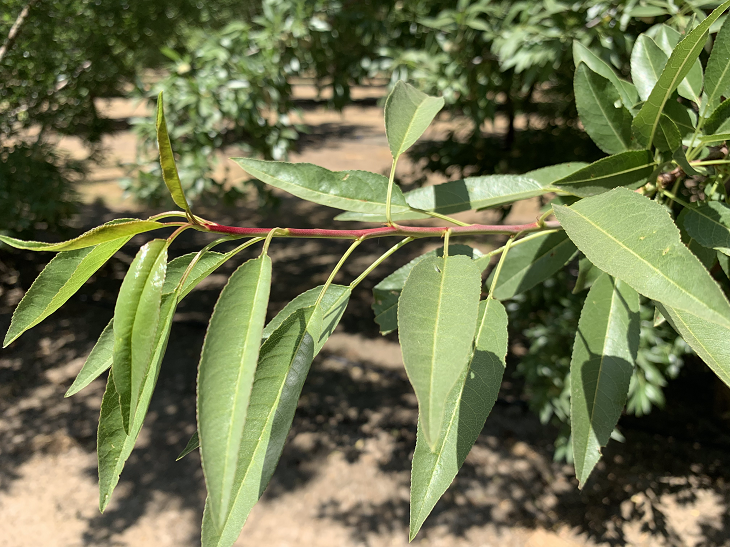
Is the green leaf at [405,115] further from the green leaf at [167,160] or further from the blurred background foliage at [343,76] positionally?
the blurred background foliage at [343,76]

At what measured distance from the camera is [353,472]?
11.3 ft

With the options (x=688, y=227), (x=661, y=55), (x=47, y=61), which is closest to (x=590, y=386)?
(x=688, y=227)

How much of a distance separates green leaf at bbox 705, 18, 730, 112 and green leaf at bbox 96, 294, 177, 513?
0.82 metres

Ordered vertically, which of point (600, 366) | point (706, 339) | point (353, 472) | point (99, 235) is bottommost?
point (353, 472)

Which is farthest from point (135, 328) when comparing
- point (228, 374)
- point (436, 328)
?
Result: point (436, 328)

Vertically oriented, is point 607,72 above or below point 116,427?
above

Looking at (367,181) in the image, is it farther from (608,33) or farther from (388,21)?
(388,21)

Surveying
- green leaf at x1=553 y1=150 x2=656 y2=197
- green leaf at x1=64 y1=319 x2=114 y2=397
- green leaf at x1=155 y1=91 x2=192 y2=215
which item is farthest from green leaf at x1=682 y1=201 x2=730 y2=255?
green leaf at x1=64 y1=319 x2=114 y2=397

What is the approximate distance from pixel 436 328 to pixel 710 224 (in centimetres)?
48

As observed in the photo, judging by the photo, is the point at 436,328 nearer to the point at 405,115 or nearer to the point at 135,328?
the point at 135,328

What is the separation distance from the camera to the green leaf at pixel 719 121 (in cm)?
78

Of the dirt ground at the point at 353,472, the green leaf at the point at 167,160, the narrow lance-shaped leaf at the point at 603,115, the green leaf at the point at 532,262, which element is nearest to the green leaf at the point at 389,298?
the green leaf at the point at 532,262

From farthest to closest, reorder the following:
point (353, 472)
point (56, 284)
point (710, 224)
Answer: point (353, 472) < point (710, 224) < point (56, 284)

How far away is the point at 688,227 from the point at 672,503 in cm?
303
